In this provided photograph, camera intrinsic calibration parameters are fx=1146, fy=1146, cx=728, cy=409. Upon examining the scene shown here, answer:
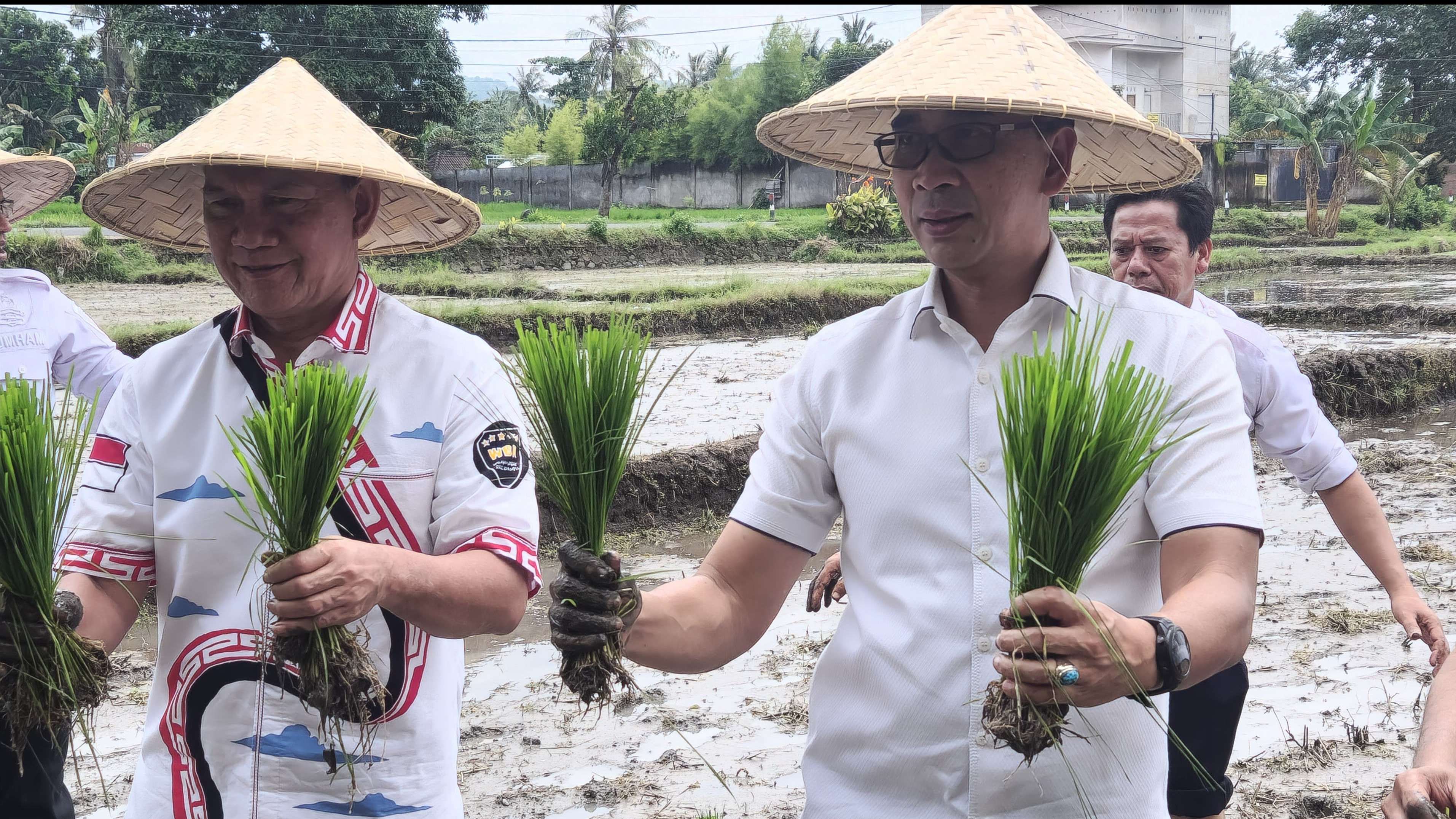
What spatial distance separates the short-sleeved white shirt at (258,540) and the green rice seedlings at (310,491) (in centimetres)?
11

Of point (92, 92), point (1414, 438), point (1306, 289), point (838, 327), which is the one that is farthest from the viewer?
point (92, 92)

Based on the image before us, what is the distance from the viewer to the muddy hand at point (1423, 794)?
1514 millimetres

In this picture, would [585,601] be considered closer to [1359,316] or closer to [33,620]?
[33,620]

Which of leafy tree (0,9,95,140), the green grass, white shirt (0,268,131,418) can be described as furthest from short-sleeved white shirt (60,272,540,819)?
leafy tree (0,9,95,140)

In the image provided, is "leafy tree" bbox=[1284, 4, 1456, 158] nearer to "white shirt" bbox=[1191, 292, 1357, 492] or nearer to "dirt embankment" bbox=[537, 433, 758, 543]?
"dirt embankment" bbox=[537, 433, 758, 543]

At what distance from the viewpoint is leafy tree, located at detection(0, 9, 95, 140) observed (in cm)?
3269

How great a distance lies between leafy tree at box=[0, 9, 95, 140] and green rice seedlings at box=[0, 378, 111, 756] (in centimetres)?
3503

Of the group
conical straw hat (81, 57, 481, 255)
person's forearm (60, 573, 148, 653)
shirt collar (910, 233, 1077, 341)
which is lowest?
person's forearm (60, 573, 148, 653)

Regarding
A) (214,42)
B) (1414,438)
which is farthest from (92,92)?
(1414,438)

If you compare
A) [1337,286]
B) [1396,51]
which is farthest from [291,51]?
[1396,51]

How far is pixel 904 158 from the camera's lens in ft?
5.32

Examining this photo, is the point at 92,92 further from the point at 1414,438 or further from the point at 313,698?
the point at 313,698

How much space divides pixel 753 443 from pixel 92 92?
35.8 m

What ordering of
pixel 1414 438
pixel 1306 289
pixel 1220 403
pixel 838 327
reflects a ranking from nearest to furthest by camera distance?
pixel 1220 403
pixel 838 327
pixel 1414 438
pixel 1306 289
